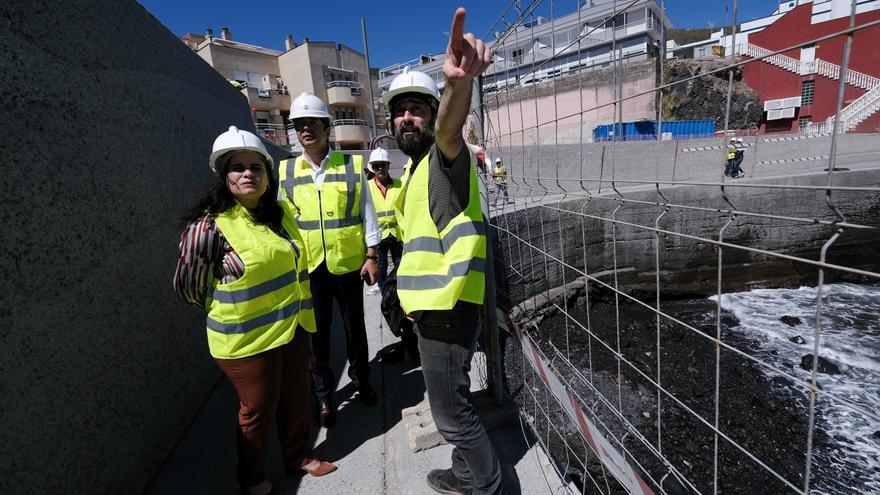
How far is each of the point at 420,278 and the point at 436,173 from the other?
41 cm

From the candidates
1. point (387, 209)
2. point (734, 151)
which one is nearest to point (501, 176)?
point (734, 151)

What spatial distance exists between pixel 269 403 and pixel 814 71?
2.36m

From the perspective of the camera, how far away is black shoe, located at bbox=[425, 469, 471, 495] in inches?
75.6

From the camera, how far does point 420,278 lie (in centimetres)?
156

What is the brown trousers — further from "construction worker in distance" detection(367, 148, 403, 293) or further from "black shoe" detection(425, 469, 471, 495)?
"construction worker in distance" detection(367, 148, 403, 293)

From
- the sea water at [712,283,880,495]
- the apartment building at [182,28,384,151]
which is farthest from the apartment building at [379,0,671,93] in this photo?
the apartment building at [182,28,384,151]

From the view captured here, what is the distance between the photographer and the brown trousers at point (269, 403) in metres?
1.80

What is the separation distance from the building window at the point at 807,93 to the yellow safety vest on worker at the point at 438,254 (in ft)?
3.55

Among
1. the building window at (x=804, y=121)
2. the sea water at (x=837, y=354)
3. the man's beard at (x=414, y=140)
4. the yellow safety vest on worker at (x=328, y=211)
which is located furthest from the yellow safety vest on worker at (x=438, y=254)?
the sea water at (x=837, y=354)

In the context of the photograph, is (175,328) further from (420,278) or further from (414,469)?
(420,278)

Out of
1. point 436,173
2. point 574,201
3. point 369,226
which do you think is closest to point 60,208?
point 369,226

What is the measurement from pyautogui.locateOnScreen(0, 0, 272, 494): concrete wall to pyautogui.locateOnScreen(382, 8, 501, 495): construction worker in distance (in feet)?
4.75

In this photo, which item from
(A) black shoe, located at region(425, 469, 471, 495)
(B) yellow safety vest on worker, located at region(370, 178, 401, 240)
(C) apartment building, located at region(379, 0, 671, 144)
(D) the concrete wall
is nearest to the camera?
(D) the concrete wall

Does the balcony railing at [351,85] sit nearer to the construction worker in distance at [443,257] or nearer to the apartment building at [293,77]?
the apartment building at [293,77]
